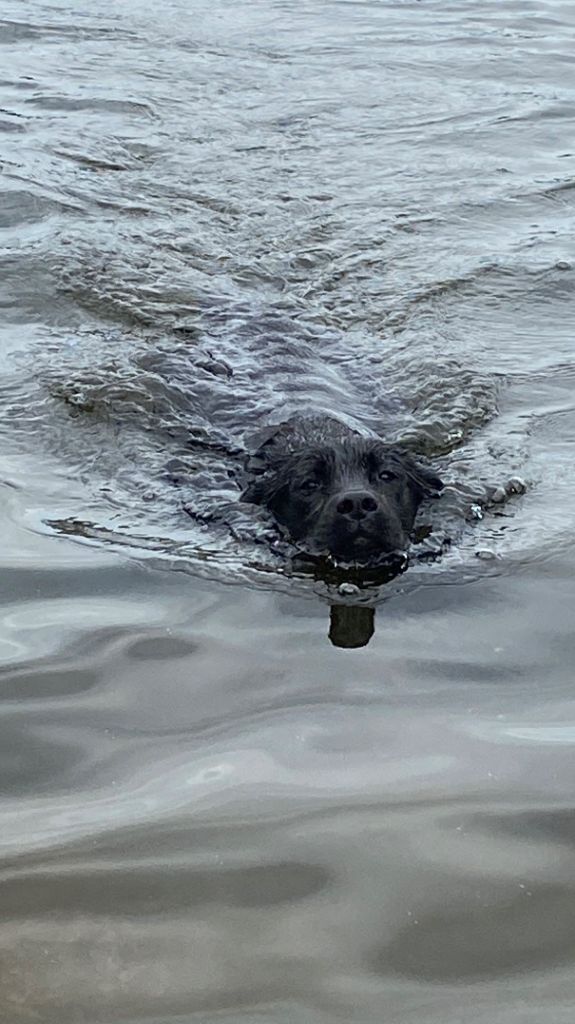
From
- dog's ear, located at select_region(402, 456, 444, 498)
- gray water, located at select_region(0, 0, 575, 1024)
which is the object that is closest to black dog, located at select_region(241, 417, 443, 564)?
dog's ear, located at select_region(402, 456, 444, 498)

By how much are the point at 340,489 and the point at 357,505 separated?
12.2 inches

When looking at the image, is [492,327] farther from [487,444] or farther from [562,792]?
[562,792]

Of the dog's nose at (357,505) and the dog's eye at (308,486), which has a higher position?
the dog's nose at (357,505)

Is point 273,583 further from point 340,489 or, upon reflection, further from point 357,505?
point 340,489

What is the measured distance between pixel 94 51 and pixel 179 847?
44.3ft

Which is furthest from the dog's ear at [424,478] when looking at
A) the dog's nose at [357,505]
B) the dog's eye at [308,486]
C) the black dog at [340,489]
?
the dog's nose at [357,505]

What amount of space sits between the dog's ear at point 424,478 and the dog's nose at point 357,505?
1.90 ft

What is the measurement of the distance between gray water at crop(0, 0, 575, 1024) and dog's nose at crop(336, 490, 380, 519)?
1.28 ft

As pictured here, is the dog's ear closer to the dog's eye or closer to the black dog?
the black dog

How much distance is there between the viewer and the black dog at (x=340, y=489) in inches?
257

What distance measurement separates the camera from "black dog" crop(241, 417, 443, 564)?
6.54 m

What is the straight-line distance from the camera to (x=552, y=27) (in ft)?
59.2

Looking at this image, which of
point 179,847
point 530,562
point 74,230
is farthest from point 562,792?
point 74,230

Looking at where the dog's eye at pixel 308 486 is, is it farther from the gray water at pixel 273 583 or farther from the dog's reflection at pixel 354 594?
the dog's reflection at pixel 354 594
